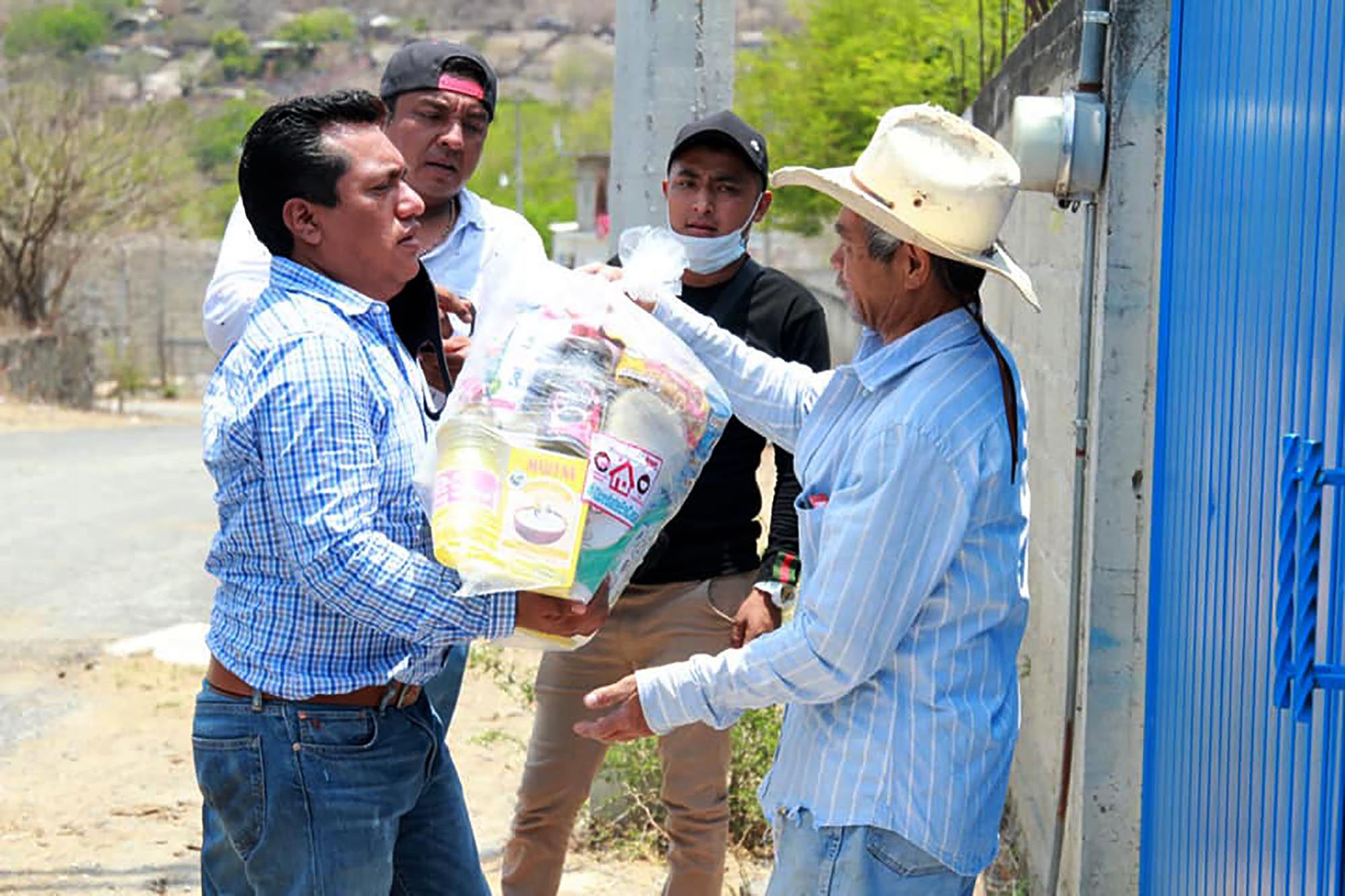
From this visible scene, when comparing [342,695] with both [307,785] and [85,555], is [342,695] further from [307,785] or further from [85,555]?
[85,555]

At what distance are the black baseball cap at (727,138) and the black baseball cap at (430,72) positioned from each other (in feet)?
1.58

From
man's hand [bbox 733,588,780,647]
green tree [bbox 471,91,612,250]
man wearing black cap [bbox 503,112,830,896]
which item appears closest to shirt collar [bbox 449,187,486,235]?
man wearing black cap [bbox 503,112,830,896]

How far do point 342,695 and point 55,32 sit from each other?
13783 centimetres

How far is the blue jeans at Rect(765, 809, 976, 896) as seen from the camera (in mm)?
2549

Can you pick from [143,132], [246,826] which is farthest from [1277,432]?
[143,132]

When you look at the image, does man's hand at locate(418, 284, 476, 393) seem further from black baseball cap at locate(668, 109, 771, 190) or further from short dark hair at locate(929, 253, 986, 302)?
short dark hair at locate(929, 253, 986, 302)

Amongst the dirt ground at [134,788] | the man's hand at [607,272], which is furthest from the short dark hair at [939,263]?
the dirt ground at [134,788]

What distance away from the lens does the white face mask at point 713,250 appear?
4121 millimetres

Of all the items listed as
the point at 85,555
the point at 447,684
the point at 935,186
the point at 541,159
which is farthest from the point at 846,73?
the point at 541,159

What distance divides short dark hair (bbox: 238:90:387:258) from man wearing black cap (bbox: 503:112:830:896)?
141 centimetres

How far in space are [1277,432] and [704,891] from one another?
7.17 ft

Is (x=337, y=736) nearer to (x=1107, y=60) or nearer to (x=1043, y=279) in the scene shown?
(x=1107, y=60)

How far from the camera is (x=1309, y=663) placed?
212cm

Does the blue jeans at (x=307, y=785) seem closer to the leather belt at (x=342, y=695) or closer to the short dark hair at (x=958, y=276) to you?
the leather belt at (x=342, y=695)
